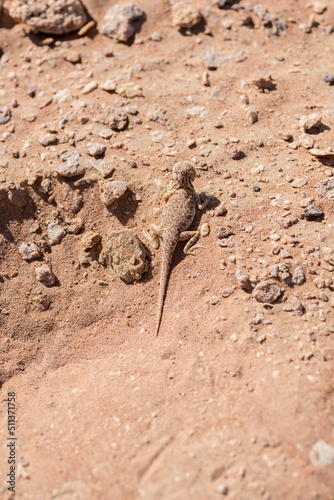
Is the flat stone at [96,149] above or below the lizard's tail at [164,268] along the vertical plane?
above

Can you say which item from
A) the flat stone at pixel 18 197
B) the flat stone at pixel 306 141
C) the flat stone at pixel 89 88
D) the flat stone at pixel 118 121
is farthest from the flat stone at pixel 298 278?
the flat stone at pixel 89 88

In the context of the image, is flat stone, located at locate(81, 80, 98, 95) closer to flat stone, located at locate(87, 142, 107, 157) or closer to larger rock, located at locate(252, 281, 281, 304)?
flat stone, located at locate(87, 142, 107, 157)

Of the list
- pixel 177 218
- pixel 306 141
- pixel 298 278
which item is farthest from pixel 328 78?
pixel 298 278

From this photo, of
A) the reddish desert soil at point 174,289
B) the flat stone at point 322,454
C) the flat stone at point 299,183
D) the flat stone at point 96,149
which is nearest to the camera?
the flat stone at point 322,454

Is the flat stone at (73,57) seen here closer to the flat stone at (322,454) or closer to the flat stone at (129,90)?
the flat stone at (129,90)

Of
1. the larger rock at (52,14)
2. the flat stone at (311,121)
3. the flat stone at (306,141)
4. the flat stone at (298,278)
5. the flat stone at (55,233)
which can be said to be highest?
the larger rock at (52,14)

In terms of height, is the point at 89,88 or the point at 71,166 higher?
the point at 89,88

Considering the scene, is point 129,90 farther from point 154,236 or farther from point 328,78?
point 328,78
